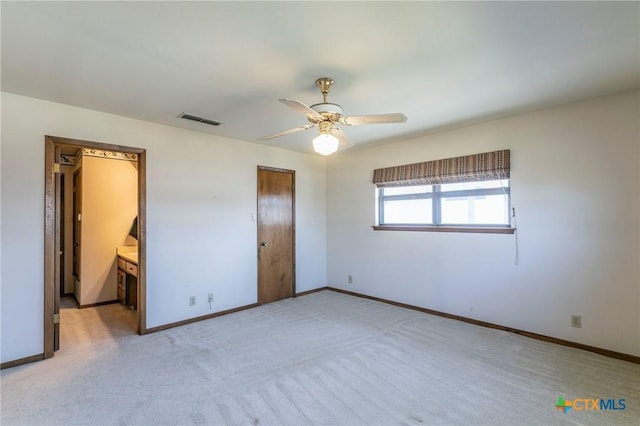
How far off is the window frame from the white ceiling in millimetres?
1026

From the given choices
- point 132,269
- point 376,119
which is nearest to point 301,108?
point 376,119

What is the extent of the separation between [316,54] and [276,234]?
10.9 ft

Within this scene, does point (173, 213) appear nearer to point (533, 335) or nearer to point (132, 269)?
point (132, 269)

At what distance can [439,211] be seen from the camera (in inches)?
169

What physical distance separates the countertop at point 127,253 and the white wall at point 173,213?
34.8 inches

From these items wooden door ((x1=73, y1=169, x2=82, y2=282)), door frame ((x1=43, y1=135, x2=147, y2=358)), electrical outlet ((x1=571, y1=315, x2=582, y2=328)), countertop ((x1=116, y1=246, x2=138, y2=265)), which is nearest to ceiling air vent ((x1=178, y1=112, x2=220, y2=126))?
door frame ((x1=43, y1=135, x2=147, y2=358))

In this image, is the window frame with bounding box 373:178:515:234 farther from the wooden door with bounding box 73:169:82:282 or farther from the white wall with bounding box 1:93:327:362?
the wooden door with bounding box 73:169:82:282

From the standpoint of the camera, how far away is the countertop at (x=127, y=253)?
14.2ft

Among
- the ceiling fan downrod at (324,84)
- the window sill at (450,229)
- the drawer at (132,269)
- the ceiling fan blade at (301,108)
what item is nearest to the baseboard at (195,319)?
the drawer at (132,269)

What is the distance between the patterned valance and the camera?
3611mm

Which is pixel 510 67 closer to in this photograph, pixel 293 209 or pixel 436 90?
pixel 436 90

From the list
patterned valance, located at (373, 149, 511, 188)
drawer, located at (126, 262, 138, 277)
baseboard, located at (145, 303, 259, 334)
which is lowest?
baseboard, located at (145, 303, 259, 334)

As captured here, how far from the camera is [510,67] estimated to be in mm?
2395

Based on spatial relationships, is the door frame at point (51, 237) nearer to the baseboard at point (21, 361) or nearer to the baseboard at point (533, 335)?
the baseboard at point (21, 361)
